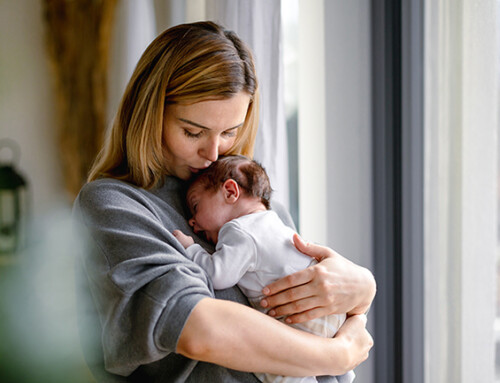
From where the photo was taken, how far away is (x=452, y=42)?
1469 millimetres

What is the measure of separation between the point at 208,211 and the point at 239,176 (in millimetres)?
121

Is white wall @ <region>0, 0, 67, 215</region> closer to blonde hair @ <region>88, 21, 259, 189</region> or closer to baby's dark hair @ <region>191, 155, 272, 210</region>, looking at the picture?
blonde hair @ <region>88, 21, 259, 189</region>

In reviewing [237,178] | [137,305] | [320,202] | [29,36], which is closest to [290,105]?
[320,202]

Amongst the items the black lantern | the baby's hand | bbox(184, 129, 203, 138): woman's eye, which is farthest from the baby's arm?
the black lantern

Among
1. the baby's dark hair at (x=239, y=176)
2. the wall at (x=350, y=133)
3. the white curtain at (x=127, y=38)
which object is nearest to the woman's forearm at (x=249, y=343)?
the baby's dark hair at (x=239, y=176)

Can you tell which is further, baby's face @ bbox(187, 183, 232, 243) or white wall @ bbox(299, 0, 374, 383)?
white wall @ bbox(299, 0, 374, 383)

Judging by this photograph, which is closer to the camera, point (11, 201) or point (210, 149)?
point (210, 149)

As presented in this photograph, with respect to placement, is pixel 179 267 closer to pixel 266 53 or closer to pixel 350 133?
pixel 266 53

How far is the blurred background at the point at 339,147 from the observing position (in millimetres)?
1437

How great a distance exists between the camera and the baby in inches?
41.3

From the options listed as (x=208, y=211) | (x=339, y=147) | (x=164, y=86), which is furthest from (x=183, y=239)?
(x=339, y=147)

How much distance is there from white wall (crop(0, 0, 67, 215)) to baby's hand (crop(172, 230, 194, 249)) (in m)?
1.22

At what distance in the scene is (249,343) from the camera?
0.90 m

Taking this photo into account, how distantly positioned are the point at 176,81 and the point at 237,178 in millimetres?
279
